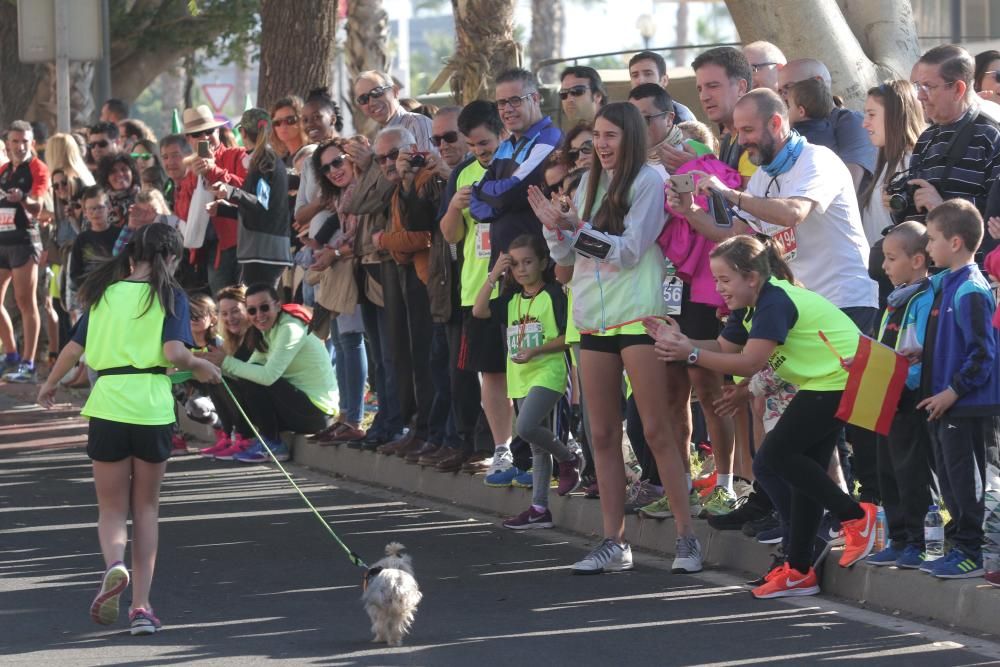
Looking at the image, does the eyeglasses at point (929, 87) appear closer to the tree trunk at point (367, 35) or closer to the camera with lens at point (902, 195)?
the camera with lens at point (902, 195)

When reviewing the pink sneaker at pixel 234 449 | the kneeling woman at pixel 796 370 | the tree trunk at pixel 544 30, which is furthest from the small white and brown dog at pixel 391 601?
the tree trunk at pixel 544 30

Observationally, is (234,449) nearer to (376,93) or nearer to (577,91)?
(376,93)

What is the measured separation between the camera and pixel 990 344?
22.9 ft

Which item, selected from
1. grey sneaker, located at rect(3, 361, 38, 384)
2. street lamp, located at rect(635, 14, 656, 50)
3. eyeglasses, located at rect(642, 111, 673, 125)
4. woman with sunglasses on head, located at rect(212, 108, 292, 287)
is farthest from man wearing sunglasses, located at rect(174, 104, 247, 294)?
street lamp, located at rect(635, 14, 656, 50)

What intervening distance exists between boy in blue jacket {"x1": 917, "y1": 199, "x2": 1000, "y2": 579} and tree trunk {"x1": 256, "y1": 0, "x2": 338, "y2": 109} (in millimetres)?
11635

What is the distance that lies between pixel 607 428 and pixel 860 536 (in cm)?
134

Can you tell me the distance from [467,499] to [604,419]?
244 cm

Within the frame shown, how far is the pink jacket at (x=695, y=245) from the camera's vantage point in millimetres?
8344

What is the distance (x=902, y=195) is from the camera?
Answer: 7957mm

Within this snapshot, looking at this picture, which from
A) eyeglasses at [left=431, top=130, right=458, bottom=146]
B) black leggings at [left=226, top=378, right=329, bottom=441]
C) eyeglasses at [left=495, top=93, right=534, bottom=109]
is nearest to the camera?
eyeglasses at [left=495, top=93, right=534, bottom=109]

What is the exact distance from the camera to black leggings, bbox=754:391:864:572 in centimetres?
737

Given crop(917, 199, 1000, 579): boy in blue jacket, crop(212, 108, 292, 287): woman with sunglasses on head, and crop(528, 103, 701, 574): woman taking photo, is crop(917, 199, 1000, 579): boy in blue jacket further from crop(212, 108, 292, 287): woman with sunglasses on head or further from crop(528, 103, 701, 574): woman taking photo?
crop(212, 108, 292, 287): woman with sunglasses on head

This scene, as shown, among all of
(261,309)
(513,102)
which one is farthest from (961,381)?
(261,309)

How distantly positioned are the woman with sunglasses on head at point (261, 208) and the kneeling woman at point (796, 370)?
594 cm
